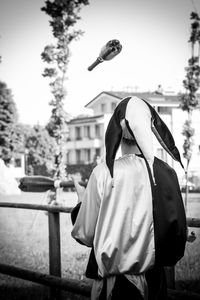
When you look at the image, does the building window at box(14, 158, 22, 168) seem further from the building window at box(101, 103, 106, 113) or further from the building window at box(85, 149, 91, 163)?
the building window at box(101, 103, 106, 113)

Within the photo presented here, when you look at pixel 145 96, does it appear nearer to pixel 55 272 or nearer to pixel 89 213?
pixel 55 272

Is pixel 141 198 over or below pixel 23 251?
over

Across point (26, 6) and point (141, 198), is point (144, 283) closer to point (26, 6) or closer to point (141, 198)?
point (141, 198)

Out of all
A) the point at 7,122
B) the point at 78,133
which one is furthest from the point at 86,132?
the point at 7,122

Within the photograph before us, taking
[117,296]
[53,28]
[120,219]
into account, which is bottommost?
[117,296]

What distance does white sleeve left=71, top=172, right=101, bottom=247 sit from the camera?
193cm

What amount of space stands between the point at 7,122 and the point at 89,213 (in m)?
39.9

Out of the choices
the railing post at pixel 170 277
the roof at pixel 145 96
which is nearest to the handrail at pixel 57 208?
the railing post at pixel 170 277

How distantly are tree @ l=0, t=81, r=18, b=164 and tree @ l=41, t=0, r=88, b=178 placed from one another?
1982 cm

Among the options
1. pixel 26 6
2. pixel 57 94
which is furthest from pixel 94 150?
pixel 57 94

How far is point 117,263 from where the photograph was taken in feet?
6.22

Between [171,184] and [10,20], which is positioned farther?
[10,20]

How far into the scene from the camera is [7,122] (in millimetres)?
40562

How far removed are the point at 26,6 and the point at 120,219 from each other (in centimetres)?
2631
